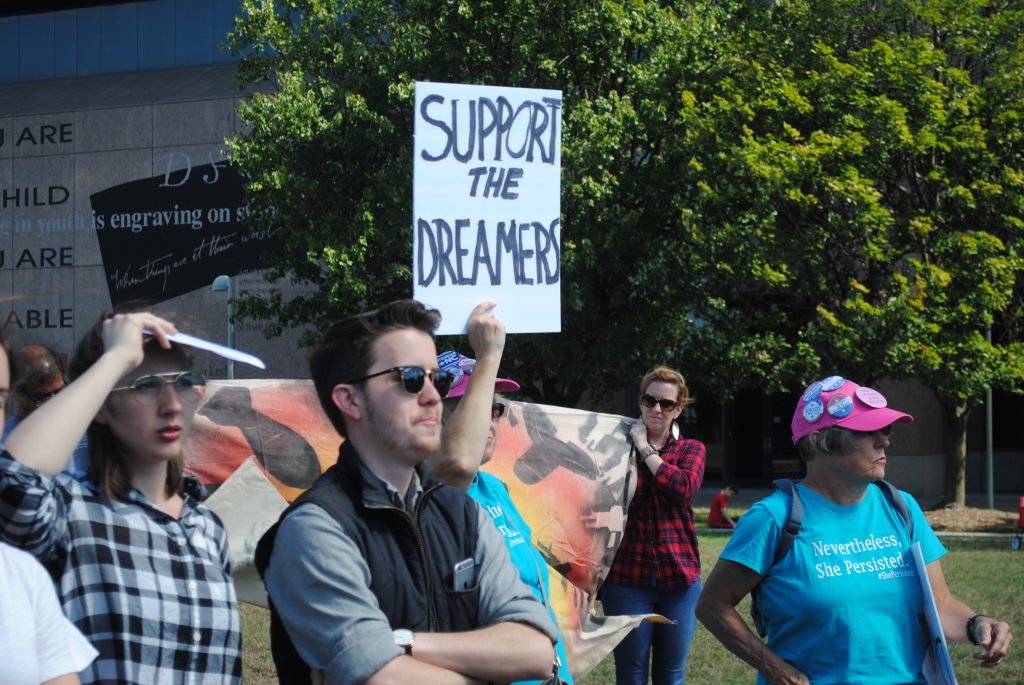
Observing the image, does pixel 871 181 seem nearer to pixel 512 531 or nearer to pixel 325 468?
pixel 325 468

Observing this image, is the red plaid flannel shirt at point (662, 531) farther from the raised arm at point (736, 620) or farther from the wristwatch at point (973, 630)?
the wristwatch at point (973, 630)

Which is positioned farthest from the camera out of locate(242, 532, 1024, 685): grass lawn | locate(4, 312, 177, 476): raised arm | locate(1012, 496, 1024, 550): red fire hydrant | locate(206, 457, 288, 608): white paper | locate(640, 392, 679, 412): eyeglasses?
locate(1012, 496, 1024, 550): red fire hydrant

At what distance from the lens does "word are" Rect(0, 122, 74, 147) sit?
3562cm

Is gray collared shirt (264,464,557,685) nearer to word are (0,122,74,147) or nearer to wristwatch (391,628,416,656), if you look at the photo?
wristwatch (391,628,416,656)

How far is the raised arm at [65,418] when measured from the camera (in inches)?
93.0

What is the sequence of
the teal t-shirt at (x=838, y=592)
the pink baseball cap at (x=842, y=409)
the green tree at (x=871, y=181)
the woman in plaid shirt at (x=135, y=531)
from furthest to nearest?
the green tree at (x=871, y=181)
the pink baseball cap at (x=842, y=409)
the teal t-shirt at (x=838, y=592)
the woman in plaid shirt at (x=135, y=531)

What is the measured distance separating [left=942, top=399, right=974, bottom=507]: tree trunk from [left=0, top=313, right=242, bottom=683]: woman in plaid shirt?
21635 millimetres

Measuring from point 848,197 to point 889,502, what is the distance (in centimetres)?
1608

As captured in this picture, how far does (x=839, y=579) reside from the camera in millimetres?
3623

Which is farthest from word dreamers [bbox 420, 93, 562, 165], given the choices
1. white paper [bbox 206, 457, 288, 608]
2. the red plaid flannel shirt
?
the red plaid flannel shirt

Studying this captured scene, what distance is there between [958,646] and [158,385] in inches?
300

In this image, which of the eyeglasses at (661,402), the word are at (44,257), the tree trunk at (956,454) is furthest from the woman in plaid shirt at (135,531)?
the word are at (44,257)

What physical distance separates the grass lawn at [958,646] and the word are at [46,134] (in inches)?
1055

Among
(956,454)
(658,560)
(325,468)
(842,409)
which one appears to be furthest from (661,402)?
(956,454)
